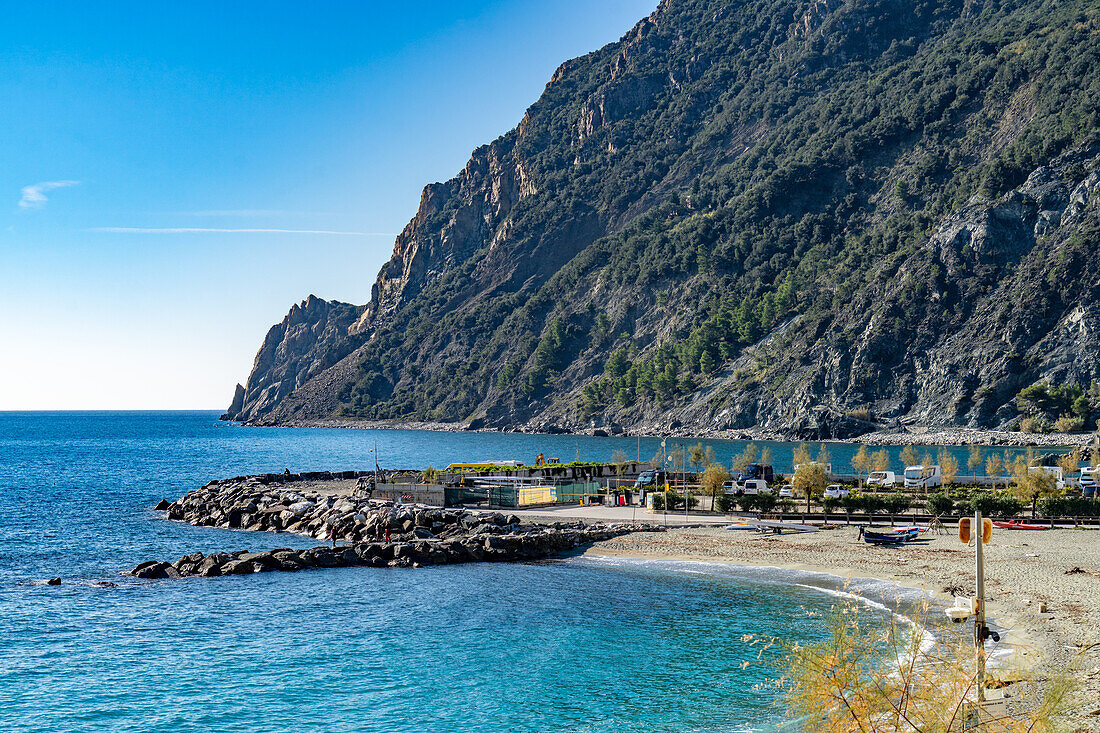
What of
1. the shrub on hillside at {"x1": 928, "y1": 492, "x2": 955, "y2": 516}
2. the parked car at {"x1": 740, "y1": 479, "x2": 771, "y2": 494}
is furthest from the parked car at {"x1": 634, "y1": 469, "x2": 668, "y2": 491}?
the shrub on hillside at {"x1": 928, "y1": 492, "x2": 955, "y2": 516}

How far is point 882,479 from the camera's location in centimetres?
7488

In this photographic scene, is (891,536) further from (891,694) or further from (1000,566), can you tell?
(891,694)

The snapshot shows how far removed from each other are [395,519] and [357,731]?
1391 inches

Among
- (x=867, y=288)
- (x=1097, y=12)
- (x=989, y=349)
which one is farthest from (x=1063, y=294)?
(x=1097, y=12)

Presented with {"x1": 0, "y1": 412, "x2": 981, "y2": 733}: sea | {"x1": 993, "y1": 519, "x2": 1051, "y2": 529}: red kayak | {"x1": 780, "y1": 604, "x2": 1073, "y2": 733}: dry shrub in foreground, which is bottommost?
{"x1": 0, "y1": 412, "x2": 981, "y2": 733}: sea

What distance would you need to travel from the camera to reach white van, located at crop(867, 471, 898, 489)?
7269 centimetres

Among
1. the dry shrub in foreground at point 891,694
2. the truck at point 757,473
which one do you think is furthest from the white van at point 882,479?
the dry shrub in foreground at point 891,694

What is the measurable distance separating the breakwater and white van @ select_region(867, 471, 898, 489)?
2792cm

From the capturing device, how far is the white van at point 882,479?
72.7 metres

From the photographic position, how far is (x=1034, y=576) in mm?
36594

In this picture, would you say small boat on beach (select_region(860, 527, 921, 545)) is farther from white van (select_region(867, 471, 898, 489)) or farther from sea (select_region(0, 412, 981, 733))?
white van (select_region(867, 471, 898, 489))

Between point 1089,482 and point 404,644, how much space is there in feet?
195

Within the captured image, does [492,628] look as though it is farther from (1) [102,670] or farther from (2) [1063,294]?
(2) [1063,294]

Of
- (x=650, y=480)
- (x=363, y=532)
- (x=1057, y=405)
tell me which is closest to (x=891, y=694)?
(x=363, y=532)
